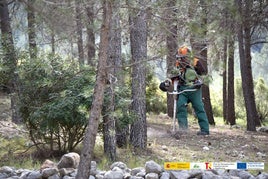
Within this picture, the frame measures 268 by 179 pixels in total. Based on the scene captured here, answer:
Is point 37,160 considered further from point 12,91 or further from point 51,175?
point 51,175

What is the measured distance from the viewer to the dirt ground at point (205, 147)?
6.73 m

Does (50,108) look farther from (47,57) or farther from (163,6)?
(163,6)

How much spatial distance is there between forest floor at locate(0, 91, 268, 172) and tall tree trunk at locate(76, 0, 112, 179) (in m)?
1.72

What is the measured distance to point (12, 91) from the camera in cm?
616

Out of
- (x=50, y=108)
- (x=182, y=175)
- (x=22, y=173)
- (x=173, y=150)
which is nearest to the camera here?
(x=182, y=175)

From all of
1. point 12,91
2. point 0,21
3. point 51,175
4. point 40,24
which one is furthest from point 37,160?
point 0,21

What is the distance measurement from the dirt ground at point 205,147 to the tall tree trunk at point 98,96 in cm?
298

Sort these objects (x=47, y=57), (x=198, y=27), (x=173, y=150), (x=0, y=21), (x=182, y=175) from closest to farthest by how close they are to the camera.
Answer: (x=198, y=27), (x=182, y=175), (x=47, y=57), (x=173, y=150), (x=0, y=21)

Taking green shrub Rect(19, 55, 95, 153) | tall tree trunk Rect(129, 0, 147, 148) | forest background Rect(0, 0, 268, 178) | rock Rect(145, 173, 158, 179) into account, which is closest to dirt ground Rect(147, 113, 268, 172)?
tall tree trunk Rect(129, 0, 147, 148)

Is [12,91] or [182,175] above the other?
[12,91]

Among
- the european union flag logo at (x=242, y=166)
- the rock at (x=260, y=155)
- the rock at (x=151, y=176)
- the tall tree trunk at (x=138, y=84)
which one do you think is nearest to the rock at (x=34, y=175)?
the rock at (x=151, y=176)

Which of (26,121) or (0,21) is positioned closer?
(26,121)

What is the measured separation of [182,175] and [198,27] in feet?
4.79

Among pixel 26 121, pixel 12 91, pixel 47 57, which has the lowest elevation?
pixel 26 121
